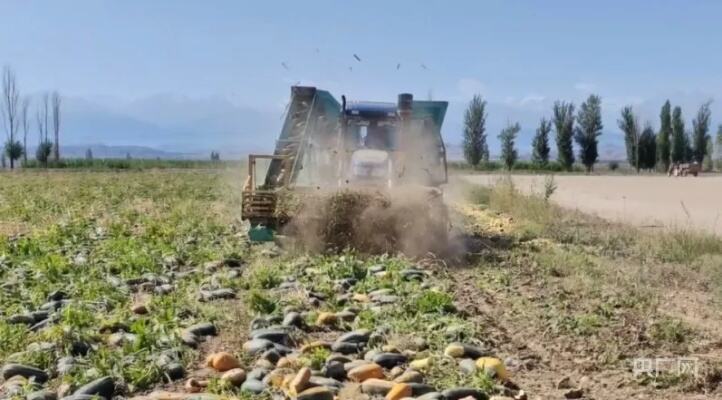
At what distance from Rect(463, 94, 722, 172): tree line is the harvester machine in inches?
3274

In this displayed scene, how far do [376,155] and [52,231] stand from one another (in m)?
6.32

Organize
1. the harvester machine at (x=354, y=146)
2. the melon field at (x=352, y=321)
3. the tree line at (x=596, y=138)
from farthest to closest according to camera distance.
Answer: the tree line at (x=596, y=138), the harvester machine at (x=354, y=146), the melon field at (x=352, y=321)

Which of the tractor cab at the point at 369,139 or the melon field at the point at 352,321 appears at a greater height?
the tractor cab at the point at 369,139

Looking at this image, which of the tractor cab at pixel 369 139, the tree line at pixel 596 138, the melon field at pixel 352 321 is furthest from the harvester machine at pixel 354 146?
the tree line at pixel 596 138

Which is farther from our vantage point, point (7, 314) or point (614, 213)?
point (614, 213)

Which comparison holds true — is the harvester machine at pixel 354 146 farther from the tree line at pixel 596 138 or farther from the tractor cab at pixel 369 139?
the tree line at pixel 596 138

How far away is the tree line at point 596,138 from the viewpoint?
99062mm

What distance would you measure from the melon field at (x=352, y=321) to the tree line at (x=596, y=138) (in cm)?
8580

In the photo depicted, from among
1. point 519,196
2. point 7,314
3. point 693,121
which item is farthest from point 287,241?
point 693,121

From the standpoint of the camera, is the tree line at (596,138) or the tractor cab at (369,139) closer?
the tractor cab at (369,139)

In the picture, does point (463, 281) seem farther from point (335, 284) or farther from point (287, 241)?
point (287, 241)

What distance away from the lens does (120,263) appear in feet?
35.4

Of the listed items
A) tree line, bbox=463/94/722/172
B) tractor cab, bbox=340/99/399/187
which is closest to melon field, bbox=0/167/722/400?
tractor cab, bbox=340/99/399/187

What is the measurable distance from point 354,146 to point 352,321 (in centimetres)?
714
